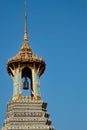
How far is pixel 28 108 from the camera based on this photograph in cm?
5000

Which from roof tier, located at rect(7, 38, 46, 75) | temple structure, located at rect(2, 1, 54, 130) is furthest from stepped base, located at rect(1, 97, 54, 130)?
roof tier, located at rect(7, 38, 46, 75)

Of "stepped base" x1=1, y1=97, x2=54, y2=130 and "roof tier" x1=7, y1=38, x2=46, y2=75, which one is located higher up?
"roof tier" x1=7, y1=38, x2=46, y2=75

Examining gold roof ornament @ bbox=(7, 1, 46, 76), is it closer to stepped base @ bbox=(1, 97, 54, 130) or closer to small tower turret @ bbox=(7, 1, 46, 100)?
small tower turret @ bbox=(7, 1, 46, 100)

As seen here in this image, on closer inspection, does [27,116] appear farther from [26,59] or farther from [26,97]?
[26,59]

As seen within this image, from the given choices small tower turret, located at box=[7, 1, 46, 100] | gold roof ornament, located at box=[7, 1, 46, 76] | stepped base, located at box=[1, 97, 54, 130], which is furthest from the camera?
gold roof ornament, located at box=[7, 1, 46, 76]

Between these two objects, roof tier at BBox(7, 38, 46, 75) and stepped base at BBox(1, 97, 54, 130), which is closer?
stepped base at BBox(1, 97, 54, 130)

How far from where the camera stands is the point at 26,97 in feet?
168

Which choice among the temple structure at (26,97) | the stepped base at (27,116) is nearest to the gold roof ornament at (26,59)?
the temple structure at (26,97)

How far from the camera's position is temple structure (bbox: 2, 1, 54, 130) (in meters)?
48.5

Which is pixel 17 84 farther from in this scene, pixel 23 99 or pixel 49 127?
pixel 49 127

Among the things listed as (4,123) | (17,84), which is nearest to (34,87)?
(17,84)

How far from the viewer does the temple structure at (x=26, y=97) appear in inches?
1909

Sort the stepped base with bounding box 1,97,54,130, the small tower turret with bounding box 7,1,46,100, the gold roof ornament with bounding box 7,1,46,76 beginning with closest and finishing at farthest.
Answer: the stepped base with bounding box 1,97,54,130 < the small tower turret with bounding box 7,1,46,100 < the gold roof ornament with bounding box 7,1,46,76

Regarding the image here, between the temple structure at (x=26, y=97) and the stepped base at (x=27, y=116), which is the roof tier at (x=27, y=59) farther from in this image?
the stepped base at (x=27, y=116)
